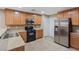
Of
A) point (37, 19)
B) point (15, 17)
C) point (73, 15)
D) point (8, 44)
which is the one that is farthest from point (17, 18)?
point (8, 44)

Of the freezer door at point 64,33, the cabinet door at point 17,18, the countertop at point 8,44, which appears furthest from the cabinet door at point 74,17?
the countertop at point 8,44

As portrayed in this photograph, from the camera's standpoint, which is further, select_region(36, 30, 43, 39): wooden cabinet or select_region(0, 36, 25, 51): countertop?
select_region(36, 30, 43, 39): wooden cabinet

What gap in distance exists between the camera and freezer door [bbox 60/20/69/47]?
432 cm

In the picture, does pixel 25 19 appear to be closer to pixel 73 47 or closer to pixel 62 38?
pixel 62 38

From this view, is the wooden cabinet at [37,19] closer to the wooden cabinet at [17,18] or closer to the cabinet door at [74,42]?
the wooden cabinet at [17,18]

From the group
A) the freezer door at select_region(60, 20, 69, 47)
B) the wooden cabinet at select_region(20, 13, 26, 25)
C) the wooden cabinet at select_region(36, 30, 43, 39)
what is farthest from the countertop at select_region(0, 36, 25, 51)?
the wooden cabinet at select_region(36, 30, 43, 39)

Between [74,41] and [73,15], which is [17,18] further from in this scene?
[74,41]

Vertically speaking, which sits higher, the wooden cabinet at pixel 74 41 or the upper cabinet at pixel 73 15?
the upper cabinet at pixel 73 15

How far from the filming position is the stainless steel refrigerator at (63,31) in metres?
4.33

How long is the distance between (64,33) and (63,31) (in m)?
0.12

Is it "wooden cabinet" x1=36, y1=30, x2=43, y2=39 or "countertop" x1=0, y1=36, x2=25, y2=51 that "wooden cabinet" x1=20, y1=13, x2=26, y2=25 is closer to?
"wooden cabinet" x1=36, y1=30, x2=43, y2=39
